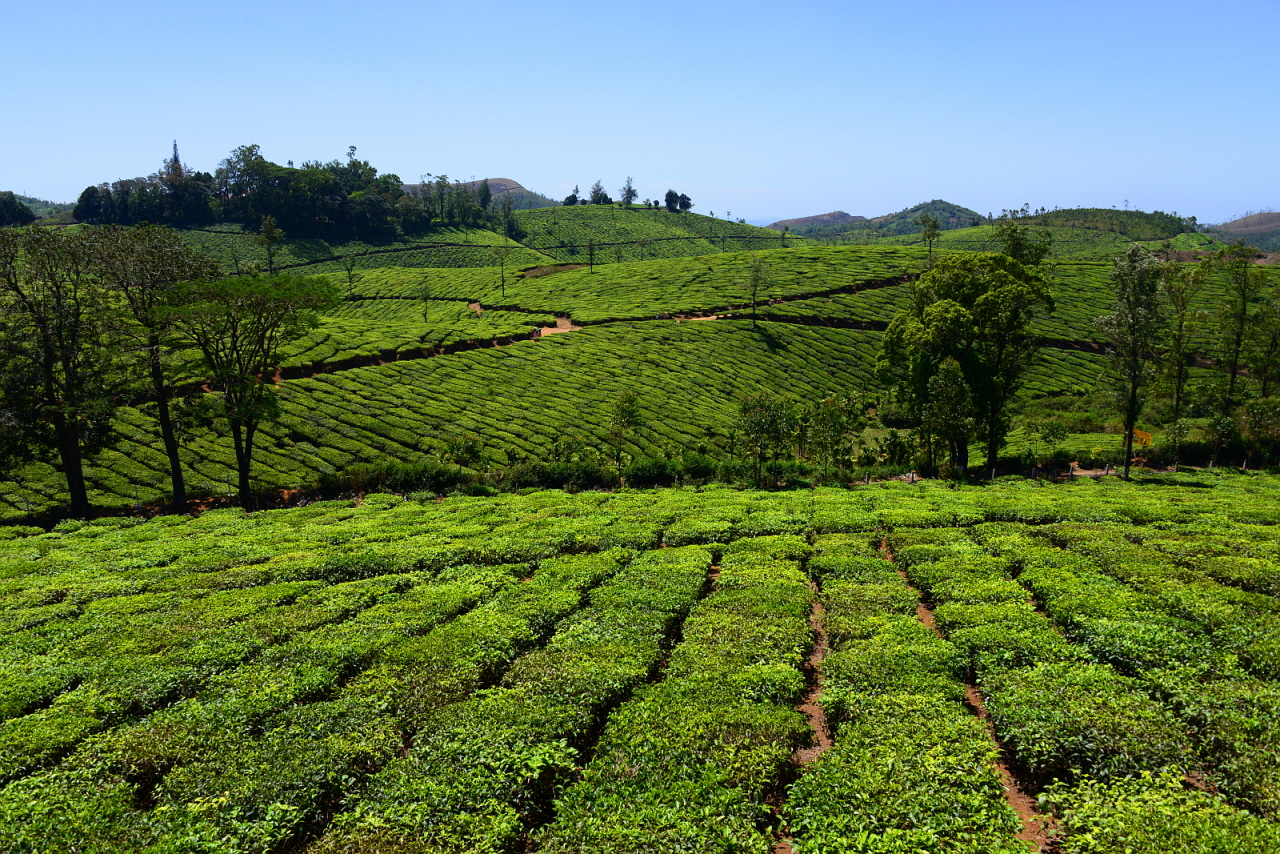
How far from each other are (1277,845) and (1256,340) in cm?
7371

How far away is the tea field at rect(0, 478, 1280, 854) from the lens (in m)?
10.4

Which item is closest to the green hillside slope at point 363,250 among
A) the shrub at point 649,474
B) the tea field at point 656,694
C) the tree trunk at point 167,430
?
the tree trunk at point 167,430

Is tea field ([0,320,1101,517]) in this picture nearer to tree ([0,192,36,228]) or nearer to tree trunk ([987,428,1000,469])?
tree trunk ([987,428,1000,469])

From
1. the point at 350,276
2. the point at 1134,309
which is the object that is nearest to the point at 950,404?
the point at 1134,309

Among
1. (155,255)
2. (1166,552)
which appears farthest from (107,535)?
(1166,552)

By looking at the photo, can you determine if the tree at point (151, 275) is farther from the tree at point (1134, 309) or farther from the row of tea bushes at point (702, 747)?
the tree at point (1134, 309)

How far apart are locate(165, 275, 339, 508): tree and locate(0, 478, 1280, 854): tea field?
46.9 ft

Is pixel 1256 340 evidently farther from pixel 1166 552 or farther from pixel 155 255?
pixel 155 255

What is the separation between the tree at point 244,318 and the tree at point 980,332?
4015 cm

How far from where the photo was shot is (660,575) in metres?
21.5

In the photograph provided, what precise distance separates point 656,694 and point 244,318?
37852mm

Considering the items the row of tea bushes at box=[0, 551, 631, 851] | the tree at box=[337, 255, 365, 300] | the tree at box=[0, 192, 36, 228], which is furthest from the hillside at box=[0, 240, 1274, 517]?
the tree at box=[0, 192, 36, 228]

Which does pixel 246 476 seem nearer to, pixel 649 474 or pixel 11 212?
pixel 649 474

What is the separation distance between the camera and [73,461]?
36.9 m
